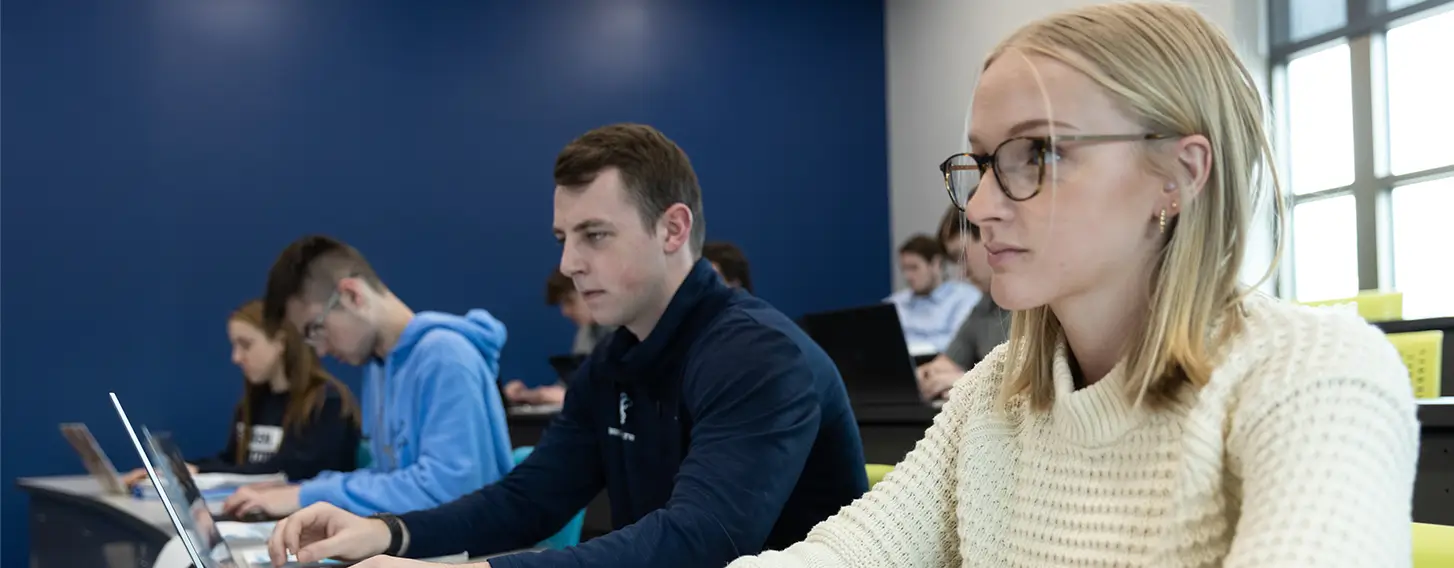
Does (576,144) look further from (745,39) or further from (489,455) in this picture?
(745,39)

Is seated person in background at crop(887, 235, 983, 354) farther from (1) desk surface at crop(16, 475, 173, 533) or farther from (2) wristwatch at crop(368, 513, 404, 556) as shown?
(2) wristwatch at crop(368, 513, 404, 556)

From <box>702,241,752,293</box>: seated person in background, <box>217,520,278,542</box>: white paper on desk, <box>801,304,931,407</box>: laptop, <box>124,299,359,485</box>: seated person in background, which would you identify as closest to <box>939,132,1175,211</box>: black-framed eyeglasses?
<box>217,520,278,542</box>: white paper on desk

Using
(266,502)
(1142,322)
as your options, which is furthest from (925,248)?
(1142,322)

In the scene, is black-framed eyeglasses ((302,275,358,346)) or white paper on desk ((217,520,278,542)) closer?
white paper on desk ((217,520,278,542))

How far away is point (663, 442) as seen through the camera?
1.72 metres

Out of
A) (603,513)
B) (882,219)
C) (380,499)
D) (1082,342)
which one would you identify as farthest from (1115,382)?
(882,219)

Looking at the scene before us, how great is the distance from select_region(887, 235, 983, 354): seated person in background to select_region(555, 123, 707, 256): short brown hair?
447 centimetres

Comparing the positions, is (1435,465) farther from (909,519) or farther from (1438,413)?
(909,519)

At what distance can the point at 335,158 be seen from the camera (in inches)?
241

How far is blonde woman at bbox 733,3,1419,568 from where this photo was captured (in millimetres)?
794

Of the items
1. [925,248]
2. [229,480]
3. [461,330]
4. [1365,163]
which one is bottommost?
[229,480]

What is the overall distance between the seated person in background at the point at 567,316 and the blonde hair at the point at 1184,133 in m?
4.71

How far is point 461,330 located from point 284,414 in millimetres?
1673

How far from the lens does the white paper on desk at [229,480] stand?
312cm
